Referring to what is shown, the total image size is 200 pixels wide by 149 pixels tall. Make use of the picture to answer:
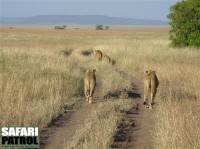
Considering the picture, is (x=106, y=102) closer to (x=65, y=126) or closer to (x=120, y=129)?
(x=65, y=126)

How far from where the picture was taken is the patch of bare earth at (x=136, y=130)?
305 inches

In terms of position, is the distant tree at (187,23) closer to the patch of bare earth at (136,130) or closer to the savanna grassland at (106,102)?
the savanna grassland at (106,102)

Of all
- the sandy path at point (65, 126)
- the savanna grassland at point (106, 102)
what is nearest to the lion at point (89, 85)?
the sandy path at point (65, 126)

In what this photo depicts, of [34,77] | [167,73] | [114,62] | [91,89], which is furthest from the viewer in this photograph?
[114,62]

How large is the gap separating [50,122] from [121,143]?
81.1 inches

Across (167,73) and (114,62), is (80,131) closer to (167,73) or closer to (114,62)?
(167,73)

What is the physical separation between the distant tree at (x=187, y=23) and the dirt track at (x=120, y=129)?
18.6m

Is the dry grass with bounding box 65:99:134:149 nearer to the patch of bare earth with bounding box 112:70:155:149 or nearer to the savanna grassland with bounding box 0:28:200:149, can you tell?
the savanna grassland with bounding box 0:28:200:149

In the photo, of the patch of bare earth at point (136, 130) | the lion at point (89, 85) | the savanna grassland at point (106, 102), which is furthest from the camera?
the lion at point (89, 85)

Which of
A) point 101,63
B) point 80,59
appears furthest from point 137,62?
point 80,59

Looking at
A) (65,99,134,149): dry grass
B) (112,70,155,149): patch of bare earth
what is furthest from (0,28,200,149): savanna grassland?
(112,70,155,149): patch of bare earth

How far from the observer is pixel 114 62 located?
23953 mm

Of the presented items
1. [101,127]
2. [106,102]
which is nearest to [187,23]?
[106,102]

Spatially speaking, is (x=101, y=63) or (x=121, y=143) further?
(x=101, y=63)
